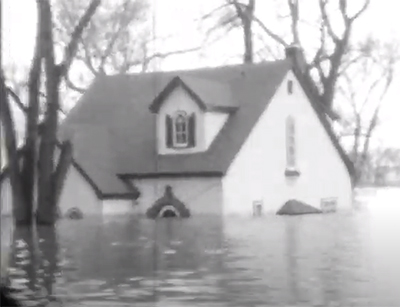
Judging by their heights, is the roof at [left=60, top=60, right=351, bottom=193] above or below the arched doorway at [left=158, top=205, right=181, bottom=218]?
above

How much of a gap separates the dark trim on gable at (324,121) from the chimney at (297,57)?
0.04ft

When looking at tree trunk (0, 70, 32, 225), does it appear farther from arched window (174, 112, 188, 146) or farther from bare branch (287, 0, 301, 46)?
bare branch (287, 0, 301, 46)

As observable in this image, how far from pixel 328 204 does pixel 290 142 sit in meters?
0.13

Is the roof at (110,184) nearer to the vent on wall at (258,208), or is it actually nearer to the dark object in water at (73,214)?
the dark object in water at (73,214)

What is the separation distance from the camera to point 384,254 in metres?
1.50

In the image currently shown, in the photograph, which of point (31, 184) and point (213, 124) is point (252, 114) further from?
point (31, 184)

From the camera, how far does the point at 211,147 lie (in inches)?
65.7

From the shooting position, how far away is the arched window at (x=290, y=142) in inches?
64.0

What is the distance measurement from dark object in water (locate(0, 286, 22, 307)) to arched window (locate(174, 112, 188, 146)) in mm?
371

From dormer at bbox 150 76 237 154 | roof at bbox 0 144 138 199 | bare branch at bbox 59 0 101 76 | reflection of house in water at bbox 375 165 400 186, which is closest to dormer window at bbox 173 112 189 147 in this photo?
dormer at bbox 150 76 237 154

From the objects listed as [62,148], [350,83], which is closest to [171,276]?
[62,148]

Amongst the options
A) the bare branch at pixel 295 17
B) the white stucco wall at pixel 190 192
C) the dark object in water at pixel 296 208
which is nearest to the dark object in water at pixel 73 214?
the white stucco wall at pixel 190 192

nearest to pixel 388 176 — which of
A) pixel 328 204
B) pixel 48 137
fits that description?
pixel 328 204

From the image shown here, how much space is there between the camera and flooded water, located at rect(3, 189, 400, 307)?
1395 mm
